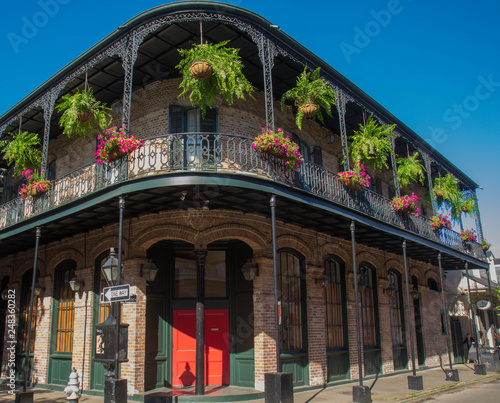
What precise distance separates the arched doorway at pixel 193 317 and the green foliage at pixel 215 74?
367 centimetres

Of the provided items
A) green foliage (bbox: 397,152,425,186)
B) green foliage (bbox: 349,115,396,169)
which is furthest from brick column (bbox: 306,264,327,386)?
green foliage (bbox: 397,152,425,186)

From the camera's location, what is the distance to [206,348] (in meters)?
11.1

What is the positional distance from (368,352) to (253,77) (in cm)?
899

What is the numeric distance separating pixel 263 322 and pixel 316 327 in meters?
2.24

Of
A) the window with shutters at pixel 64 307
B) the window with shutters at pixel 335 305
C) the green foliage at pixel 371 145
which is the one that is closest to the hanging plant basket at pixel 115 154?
the window with shutters at pixel 64 307

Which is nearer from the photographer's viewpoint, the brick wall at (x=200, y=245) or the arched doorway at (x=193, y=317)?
the brick wall at (x=200, y=245)

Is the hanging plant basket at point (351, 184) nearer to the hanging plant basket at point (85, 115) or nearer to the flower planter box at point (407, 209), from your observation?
the flower planter box at point (407, 209)

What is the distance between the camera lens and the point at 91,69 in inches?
464

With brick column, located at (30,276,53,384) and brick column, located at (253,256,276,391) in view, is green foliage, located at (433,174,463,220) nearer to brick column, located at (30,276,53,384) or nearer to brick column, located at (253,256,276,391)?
brick column, located at (253,256,276,391)

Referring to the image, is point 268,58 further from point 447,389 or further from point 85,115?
point 447,389

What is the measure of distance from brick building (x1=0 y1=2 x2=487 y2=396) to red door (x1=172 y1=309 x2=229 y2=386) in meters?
0.03

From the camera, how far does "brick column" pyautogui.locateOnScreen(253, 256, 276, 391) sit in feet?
34.0

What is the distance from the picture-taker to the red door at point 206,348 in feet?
36.0

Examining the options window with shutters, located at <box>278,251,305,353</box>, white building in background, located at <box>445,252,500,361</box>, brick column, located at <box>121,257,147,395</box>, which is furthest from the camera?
white building in background, located at <box>445,252,500,361</box>
